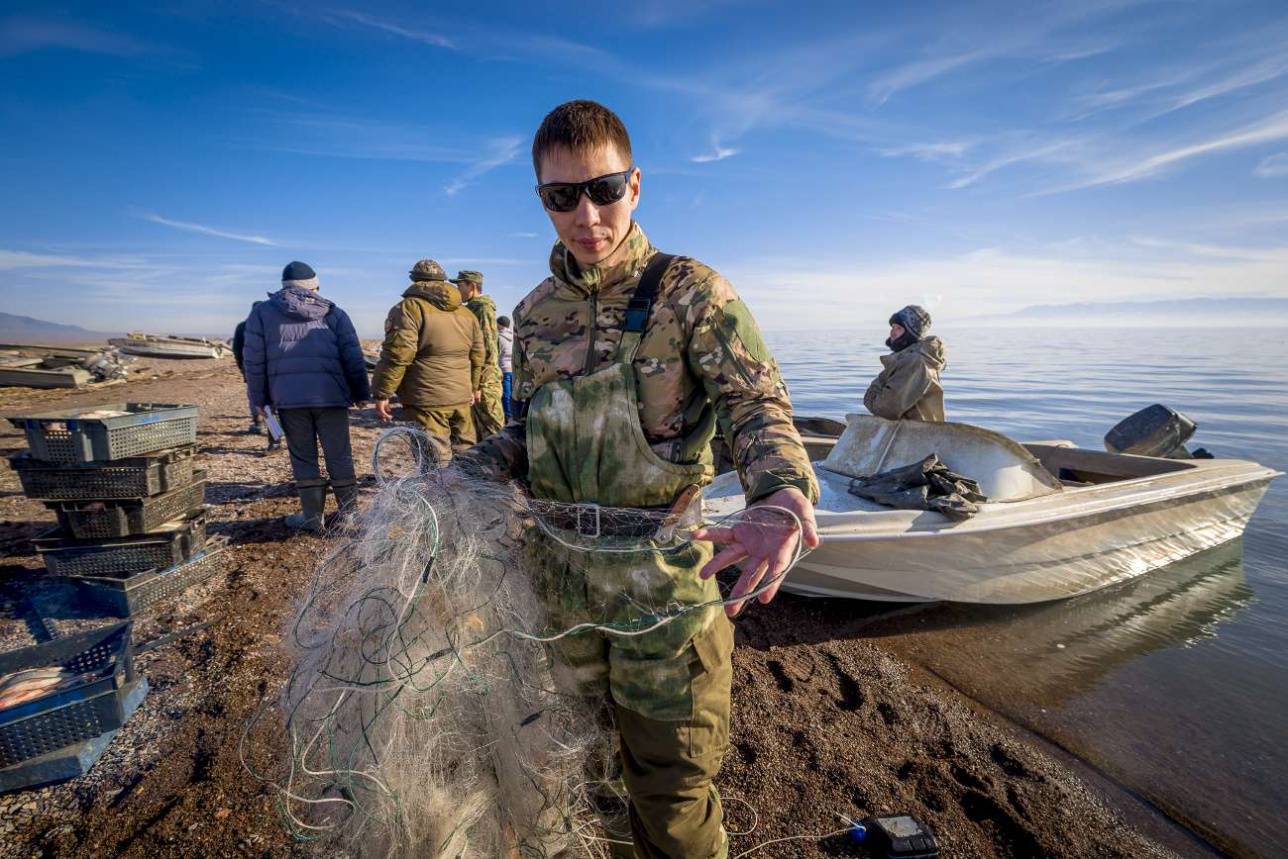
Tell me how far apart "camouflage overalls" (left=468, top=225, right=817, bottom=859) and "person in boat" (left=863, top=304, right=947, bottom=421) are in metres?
4.79

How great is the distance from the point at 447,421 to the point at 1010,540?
5.87 meters

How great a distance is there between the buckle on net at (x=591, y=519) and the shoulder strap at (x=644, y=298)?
0.58 metres

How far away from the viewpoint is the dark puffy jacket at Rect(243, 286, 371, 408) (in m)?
5.13

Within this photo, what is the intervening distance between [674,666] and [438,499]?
0.95 metres

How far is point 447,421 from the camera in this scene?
623cm

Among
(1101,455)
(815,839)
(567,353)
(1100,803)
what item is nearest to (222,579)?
(567,353)

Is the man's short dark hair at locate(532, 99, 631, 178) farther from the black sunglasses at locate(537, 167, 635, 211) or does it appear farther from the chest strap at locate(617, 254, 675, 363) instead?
the chest strap at locate(617, 254, 675, 363)

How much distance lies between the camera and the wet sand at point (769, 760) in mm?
2483

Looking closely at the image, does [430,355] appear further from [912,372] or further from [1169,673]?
[1169,673]

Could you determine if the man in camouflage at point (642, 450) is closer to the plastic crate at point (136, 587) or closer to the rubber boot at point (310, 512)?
the plastic crate at point (136, 587)

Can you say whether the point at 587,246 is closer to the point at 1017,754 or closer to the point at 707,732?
the point at 707,732

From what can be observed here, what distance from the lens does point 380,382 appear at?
218 inches

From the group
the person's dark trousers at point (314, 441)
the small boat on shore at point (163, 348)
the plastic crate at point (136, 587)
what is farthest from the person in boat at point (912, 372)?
the small boat on shore at point (163, 348)

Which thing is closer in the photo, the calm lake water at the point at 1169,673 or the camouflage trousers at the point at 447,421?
the calm lake water at the point at 1169,673
